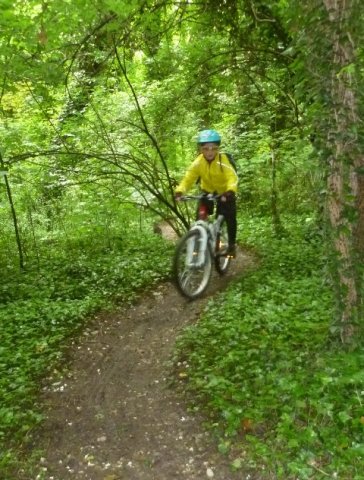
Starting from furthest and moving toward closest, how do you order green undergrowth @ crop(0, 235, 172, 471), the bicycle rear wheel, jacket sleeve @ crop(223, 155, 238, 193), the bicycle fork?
the bicycle rear wheel → jacket sleeve @ crop(223, 155, 238, 193) → the bicycle fork → green undergrowth @ crop(0, 235, 172, 471)

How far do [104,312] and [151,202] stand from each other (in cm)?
415

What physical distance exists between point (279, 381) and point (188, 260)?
9.06ft

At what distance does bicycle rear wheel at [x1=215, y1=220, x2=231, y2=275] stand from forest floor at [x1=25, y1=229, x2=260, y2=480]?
53.8 inches

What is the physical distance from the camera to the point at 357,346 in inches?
167

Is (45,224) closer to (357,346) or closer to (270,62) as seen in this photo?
(270,62)

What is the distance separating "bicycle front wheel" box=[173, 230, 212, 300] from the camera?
6512mm

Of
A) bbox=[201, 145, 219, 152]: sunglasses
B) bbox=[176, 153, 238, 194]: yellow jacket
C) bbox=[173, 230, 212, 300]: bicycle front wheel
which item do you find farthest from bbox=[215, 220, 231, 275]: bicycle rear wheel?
bbox=[201, 145, 219, 152]: sunglasses

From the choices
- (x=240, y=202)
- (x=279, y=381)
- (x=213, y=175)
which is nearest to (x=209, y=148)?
(x=213, y=175)

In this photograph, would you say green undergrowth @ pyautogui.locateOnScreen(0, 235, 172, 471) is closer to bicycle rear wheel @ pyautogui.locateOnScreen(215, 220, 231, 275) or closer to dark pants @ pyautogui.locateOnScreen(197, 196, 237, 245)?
bicycle rear wheel @ pyautogui.locateOnScreen(215, 220, 231, 275)

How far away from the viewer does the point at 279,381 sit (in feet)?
13.6

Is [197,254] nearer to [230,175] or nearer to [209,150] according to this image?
[230,175]

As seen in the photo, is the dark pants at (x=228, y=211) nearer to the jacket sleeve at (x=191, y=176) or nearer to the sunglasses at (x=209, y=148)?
the jacket sleeve at (x=191, y=176)

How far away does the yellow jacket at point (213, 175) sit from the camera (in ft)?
22.8

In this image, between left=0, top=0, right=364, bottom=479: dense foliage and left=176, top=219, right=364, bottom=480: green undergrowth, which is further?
left=0, top=0, right=364, bottom=479: dense foliage
